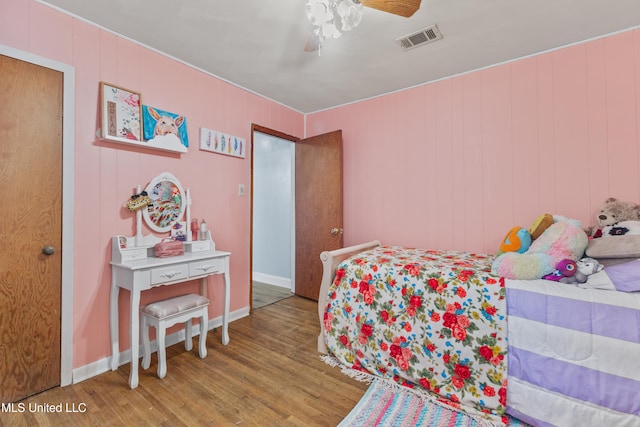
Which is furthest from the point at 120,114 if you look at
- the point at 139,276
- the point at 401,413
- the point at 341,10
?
the point at 401,413

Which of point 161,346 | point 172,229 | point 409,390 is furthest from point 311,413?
point 172,229

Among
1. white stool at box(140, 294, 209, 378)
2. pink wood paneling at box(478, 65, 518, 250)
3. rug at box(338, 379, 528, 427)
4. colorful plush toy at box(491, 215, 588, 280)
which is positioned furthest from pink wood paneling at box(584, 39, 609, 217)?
white stool at box(140, 294, 209, 378)

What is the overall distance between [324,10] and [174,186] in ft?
5.92

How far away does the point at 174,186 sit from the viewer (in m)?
2.41

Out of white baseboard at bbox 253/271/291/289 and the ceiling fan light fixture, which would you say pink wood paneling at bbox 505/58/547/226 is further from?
white baseboard at bbox 253/271/291/289

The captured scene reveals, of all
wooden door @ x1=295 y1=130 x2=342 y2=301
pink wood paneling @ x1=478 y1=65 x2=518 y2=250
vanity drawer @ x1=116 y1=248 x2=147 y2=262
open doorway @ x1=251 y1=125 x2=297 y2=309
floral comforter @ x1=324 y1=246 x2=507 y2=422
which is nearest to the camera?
floral comforter @ x1=324 y1=246 x2=507 y2=422

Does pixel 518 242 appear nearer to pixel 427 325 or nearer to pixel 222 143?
pixel 427 325

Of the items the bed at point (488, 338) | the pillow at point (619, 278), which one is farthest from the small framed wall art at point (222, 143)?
the pillow at point (619, 278)

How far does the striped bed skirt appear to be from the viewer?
130cm

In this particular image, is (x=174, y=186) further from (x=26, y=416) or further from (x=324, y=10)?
(x=324, y=10)

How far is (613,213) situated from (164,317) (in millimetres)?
3120

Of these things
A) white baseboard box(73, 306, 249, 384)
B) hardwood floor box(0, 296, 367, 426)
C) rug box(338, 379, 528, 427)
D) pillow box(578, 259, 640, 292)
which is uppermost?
pillow box(578, 259, 640, 292)

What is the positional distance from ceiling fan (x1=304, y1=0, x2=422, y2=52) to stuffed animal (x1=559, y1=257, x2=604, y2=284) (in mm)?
1602

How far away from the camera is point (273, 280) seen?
4.32m
